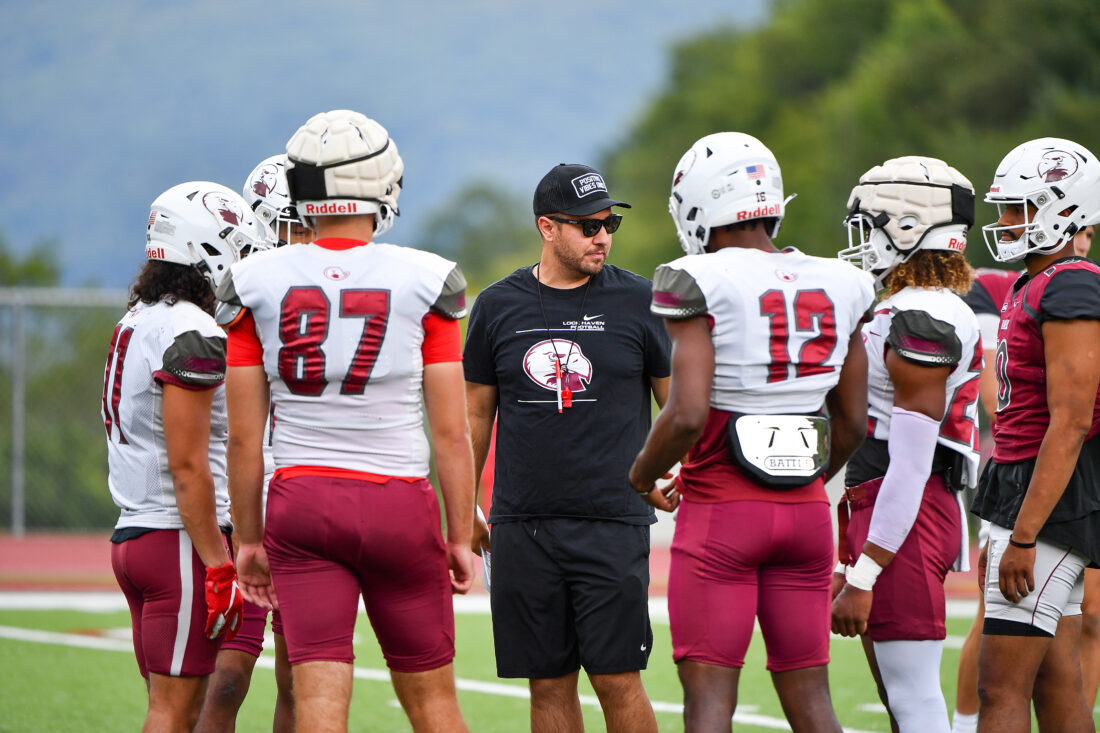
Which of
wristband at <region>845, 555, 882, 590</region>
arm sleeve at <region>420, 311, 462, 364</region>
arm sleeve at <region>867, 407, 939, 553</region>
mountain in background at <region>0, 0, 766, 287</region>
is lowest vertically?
wristband at <region>845, 555, 882, 590</region>

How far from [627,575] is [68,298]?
11622 millimetres

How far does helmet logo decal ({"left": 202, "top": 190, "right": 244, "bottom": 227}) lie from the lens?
485cm

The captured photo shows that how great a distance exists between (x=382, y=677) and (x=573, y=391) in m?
3.78

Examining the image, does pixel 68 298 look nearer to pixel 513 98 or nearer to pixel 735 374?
pixel 735 374

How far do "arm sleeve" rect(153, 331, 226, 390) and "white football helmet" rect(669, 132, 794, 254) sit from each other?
5.26 ft

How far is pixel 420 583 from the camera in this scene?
3.97 m

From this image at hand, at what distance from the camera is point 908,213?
4504 mm

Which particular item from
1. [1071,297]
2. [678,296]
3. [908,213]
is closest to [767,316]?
[678,296]

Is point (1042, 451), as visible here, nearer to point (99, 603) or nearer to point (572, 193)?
point (572, 193)

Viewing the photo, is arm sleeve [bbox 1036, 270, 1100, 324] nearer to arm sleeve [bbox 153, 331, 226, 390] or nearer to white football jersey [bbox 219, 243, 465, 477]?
white football jersey [bbox 219, 243, 465, 477]

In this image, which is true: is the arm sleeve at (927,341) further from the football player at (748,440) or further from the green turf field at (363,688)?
the green turf field at (363,688)

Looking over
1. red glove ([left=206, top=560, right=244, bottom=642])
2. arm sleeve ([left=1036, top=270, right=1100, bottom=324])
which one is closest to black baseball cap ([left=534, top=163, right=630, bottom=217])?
arm sleeve ([left=1036, top=270, right=1100, bottom=324])

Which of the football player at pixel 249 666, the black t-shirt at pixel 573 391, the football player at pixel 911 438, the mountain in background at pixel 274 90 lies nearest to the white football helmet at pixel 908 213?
the football player at pixel 911 438

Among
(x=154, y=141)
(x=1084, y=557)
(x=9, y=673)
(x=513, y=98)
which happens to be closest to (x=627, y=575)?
(x=1084, y=557)
